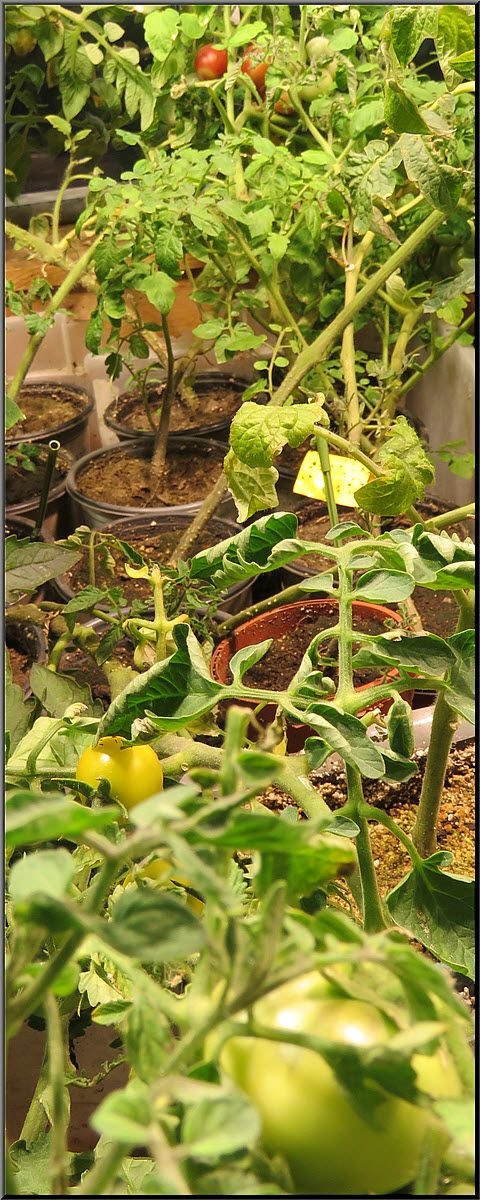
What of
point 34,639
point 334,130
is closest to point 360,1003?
point 34,639

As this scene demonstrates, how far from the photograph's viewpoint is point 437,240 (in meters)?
1.54

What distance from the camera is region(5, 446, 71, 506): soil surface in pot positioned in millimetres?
1604

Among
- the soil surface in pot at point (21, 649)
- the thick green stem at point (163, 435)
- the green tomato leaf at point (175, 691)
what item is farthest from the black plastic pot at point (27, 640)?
the green tomato leaf at point (175, 691)

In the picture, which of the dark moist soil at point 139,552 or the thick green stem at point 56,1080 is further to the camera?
the dark moist soil at point 139,552

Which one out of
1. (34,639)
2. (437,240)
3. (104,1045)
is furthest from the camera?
(437,240)

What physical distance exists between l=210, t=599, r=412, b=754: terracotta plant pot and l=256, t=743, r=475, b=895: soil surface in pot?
16 cm

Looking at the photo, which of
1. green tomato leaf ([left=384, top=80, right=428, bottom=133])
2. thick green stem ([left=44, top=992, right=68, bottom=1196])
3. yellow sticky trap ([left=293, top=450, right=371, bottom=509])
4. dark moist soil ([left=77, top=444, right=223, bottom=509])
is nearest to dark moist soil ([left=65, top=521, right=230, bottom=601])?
dark moist soil ([left=77, top=444, right=223, bottom=509])

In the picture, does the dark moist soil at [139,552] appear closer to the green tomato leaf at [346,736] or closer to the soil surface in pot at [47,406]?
the soil surface in pot at [47,406]

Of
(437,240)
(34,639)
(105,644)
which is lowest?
(34,639)

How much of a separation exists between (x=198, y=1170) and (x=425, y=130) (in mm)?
631

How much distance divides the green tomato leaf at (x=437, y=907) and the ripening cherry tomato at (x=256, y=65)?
43.3 inches

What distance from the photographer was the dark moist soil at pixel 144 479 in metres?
1.61

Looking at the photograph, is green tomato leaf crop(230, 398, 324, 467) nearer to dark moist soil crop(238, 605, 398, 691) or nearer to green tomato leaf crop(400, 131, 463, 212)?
green tomato leaf crop(400, 131, 463, 212)

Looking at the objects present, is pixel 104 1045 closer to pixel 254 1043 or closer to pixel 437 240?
pixel 254 1043
